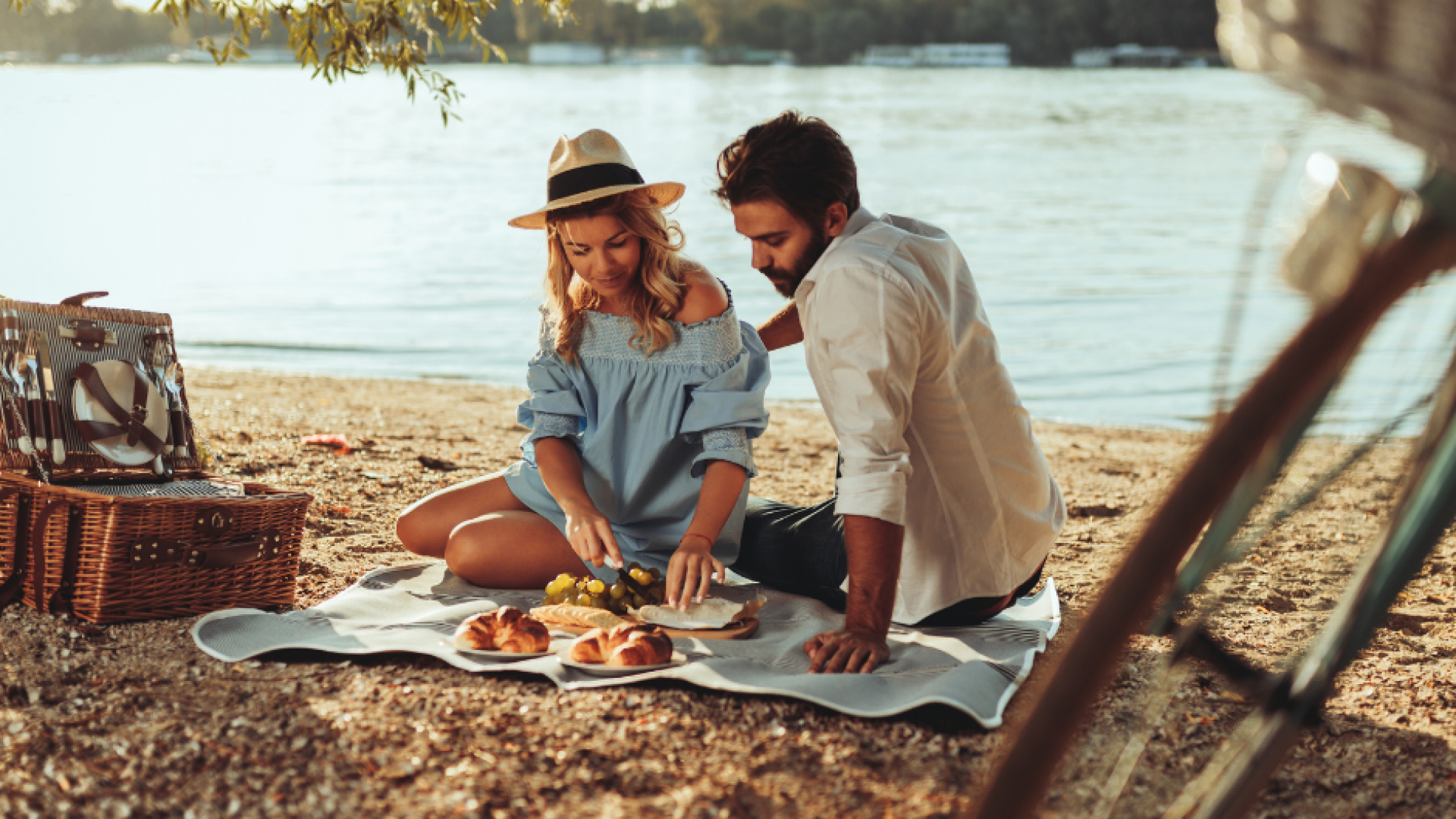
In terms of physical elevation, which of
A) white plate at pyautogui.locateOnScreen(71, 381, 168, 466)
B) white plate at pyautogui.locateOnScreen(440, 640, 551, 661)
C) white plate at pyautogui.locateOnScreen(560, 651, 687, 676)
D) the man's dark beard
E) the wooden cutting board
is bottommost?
the wooden cutting board

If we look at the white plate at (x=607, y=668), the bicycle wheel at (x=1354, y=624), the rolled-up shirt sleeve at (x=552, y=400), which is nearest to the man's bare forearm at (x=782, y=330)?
the rolled-up shirt sleeve at (x=552, y=400)

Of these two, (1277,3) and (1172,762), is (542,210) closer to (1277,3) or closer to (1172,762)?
(1172,762)

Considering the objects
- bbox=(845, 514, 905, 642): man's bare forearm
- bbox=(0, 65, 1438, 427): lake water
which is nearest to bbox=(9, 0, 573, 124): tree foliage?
bbox=(0, 65, 1438, 427): lake water

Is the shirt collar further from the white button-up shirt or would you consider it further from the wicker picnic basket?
the wicker picnic basket

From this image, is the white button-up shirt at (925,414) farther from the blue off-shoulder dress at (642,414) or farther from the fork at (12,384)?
the fork at (12,384)

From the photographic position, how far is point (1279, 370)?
3.97 feet

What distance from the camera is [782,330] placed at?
3902mm

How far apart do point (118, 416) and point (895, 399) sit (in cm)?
227

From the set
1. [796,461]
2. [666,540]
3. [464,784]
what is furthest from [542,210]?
[796,461]

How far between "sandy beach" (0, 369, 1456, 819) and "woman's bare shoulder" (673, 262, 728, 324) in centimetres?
131

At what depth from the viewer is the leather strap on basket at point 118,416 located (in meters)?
3.30

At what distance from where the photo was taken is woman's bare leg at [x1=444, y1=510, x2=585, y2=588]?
145 inches

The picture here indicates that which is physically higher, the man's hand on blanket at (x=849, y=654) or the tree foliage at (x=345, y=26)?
the tree foliage at (x=345, y=26)

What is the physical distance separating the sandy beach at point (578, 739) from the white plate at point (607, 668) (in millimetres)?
85
